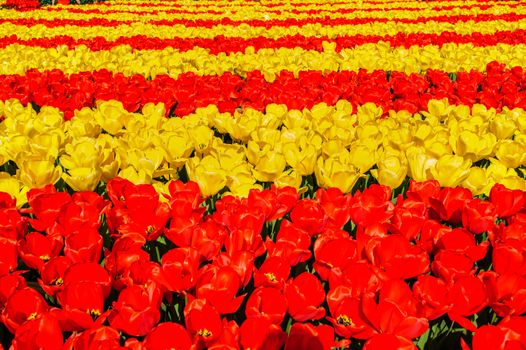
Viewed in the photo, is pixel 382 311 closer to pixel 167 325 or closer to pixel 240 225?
pixel 167 325

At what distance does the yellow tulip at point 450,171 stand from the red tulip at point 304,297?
123cm

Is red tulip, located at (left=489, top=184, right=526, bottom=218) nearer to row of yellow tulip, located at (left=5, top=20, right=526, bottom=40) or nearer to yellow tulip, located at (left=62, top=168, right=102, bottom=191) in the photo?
yellow tulip, located at (left=62, top=168, right=102, bottom=191)

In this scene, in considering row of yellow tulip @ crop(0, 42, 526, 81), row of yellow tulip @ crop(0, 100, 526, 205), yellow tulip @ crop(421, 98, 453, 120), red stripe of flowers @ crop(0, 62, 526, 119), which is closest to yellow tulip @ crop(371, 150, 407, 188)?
row of yellow tulip @ crop(0, 100, 526, 205)

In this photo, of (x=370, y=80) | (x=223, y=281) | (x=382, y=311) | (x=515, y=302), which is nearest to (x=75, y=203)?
(x=223, y=281)

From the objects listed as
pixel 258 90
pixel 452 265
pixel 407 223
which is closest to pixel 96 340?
pixel 452 265

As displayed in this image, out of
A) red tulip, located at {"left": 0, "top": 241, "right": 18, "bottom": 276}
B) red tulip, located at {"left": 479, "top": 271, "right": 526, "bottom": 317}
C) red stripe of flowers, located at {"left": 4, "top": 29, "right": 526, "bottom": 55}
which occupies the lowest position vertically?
red stripe of flowers, located at {"left": 4, "top": 29, "right": 526, "bottom": 55}

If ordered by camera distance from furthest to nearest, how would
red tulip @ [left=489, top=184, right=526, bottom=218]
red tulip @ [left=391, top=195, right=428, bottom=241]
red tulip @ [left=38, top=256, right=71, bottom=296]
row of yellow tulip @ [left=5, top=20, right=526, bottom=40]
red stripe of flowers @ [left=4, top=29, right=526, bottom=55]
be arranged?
row of yellow tulip @ [left=5, top=20, right=526, bottom=40]
red stripe of flowers @ [left=4, top=29, right=526, bottom=55]
red tulip @ [left=489, top=184, right=526, bottom=218]
red tulip @ [left=391, top=195, right=428, bottom=241]
red tulip @ [left=38, top=256, right=71, bottom=296]

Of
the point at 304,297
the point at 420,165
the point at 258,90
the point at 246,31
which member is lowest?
→ the point at 246,31

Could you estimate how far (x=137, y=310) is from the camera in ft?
4.55

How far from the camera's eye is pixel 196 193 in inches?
81.8

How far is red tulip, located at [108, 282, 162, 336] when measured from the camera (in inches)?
53.7

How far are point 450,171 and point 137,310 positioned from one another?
1612mm

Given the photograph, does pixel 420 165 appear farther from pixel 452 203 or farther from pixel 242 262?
pixel 242 262

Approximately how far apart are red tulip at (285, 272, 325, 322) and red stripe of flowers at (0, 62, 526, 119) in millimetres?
2708
